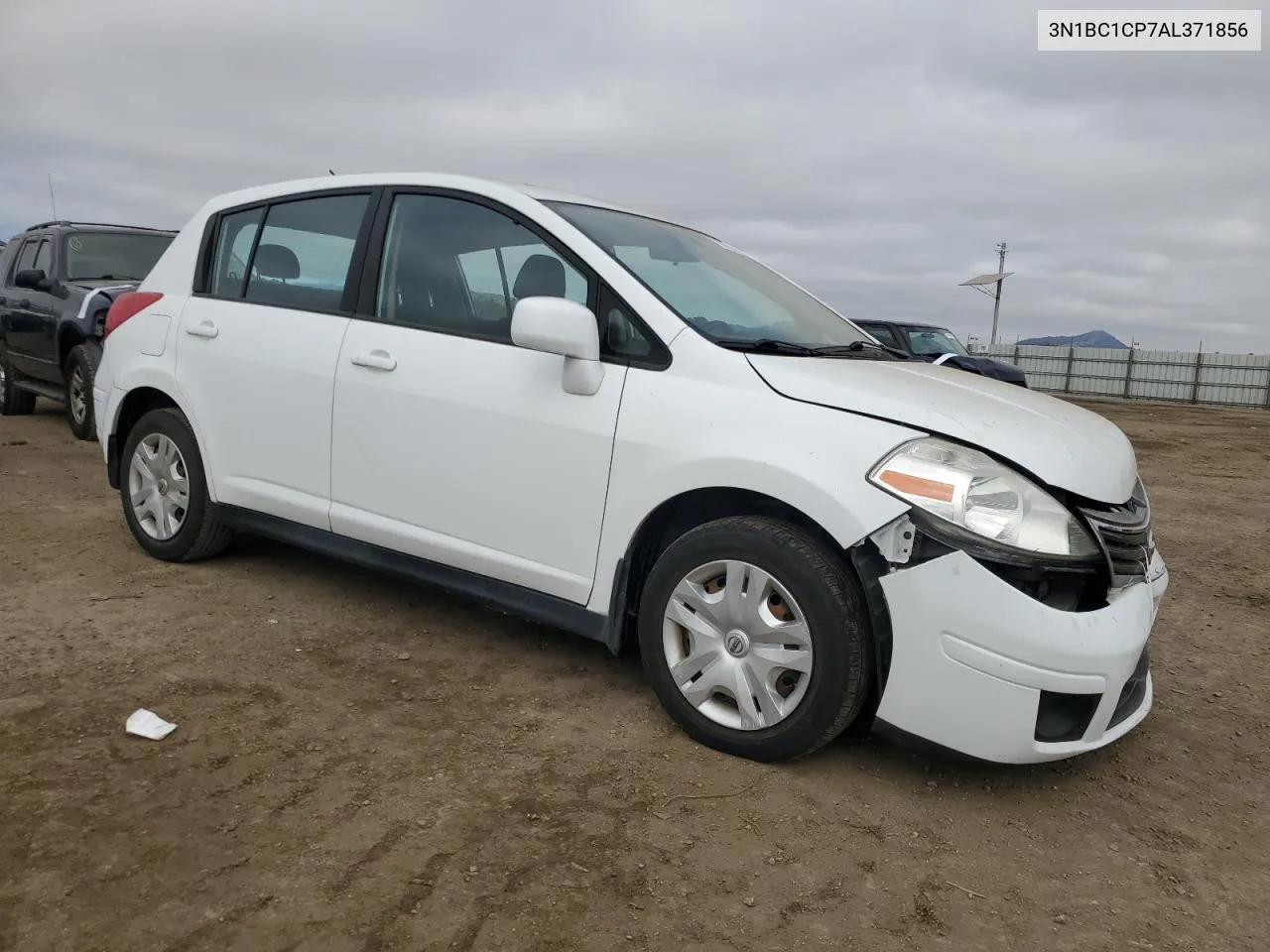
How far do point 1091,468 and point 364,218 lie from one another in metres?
2.81

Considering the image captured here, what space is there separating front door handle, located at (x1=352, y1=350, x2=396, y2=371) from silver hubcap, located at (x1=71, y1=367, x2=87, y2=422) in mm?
5736

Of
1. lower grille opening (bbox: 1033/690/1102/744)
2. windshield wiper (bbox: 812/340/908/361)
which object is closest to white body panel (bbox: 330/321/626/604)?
windshield wiper (bbox: 812/340/908/361)

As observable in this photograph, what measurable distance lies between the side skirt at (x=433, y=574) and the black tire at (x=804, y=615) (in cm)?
40

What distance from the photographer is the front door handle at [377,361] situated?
3537mm

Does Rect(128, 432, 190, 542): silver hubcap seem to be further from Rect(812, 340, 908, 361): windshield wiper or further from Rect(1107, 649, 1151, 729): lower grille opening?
Rect(1107, 649, 1151, 729): lower grille opening

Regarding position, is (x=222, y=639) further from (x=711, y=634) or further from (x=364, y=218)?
(x=711, y=634)

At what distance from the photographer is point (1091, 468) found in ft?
9.01

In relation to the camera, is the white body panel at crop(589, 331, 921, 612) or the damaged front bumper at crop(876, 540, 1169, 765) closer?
the damaged front bumper at crop(876, 540, 1169, 765)

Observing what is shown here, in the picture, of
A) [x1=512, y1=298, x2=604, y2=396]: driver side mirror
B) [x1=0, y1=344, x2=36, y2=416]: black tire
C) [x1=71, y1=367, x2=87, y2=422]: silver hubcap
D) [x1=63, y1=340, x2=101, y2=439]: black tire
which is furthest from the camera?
[x1=0, y1=344, x2=36, y2=416]: black tire

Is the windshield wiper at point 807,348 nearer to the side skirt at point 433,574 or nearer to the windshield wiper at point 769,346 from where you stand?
the windshield wiper at point 769,346

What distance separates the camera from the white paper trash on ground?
283cm

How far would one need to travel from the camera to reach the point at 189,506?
438 cm

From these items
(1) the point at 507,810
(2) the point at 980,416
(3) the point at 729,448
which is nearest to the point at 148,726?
(1) the point at 507,810

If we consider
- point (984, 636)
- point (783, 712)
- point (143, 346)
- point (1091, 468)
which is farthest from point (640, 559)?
point (143, 346)
